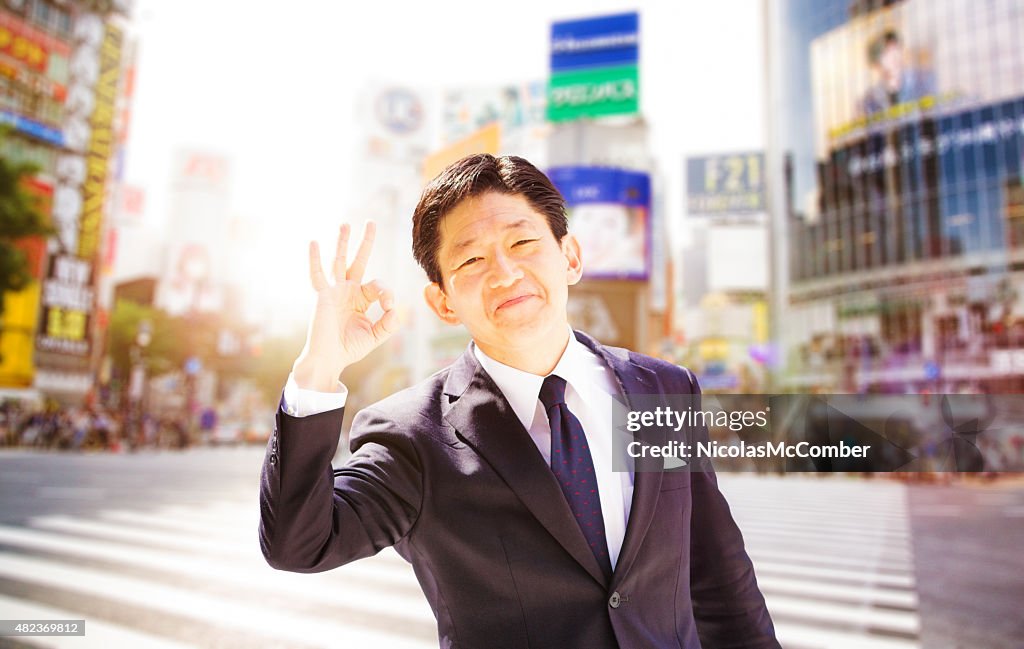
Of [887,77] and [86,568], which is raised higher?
[887,77]

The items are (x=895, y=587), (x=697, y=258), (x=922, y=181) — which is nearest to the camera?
(x=895, y=587)

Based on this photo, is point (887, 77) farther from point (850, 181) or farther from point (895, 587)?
point (895, 587)

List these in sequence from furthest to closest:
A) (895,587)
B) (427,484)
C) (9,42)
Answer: (9,42)
(895,587)
(427,484)

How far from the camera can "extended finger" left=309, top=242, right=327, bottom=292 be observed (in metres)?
1.17

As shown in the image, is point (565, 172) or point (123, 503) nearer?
point (123, 503)

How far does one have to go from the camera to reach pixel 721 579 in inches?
55.9

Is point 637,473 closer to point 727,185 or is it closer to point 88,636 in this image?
point 88,636

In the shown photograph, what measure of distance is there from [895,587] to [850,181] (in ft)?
105

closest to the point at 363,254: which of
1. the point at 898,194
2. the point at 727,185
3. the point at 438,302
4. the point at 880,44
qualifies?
the point at 438,302

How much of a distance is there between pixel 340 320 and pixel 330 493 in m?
0.29

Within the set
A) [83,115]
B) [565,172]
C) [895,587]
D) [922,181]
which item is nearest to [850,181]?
[922,181]

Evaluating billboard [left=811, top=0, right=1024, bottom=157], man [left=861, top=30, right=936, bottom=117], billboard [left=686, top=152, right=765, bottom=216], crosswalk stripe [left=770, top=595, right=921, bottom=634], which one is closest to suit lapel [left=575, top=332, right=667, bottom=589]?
crosswalk stripe [left=770, top=595, right=921, bottom=634]

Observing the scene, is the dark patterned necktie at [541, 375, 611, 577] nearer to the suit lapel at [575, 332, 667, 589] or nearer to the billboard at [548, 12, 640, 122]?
the suit lapel at [575, 332, 667, 589]

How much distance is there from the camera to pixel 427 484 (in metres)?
1.19
